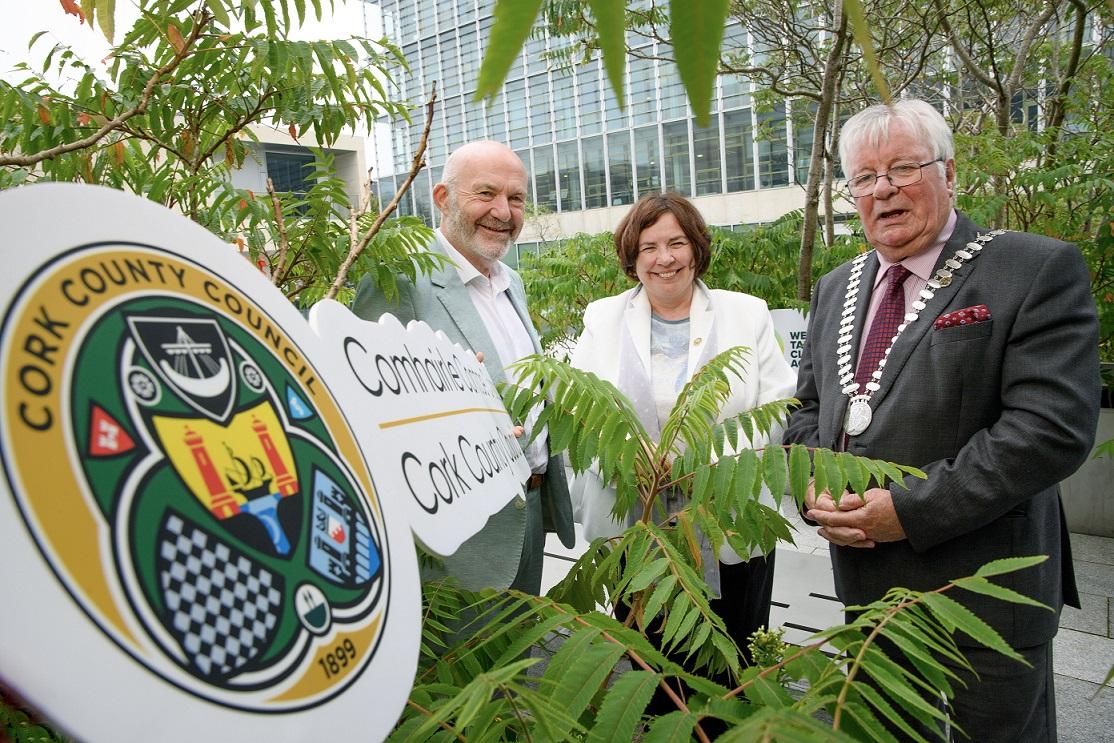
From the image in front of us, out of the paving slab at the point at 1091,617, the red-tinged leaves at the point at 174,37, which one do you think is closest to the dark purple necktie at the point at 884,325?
the red-tinged leaves at the point at 174,37

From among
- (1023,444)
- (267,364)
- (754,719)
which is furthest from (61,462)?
(1023,444)

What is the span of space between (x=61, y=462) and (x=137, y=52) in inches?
69.2

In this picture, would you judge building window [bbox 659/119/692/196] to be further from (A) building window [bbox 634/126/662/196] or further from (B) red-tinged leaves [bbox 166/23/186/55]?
(B) red-tinged leaves [bbox 166/23/186/55]

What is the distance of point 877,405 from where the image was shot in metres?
1.74

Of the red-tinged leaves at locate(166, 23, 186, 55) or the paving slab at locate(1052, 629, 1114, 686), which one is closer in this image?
the red-tinged leaves at locate(166, 23, 186, 55)

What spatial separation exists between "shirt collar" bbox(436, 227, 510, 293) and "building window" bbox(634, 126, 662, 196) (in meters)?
17.6

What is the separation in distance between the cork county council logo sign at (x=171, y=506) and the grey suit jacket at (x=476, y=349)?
84 centimetres

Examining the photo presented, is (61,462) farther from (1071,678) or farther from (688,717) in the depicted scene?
(1071,678)

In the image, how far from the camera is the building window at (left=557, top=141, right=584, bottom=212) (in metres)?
20.6

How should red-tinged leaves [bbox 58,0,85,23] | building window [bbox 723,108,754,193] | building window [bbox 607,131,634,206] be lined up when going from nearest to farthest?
red-tinged leaves [bbox 58,0,85,23]
building window [bbox 723,108,754,193]
building window [bbox 607,131,634,206]

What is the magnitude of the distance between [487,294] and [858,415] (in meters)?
1.14

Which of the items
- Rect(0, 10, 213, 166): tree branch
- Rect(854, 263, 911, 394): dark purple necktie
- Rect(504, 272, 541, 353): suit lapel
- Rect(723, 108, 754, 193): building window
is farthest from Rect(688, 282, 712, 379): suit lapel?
Rect(723, 108, 754, 193): building window

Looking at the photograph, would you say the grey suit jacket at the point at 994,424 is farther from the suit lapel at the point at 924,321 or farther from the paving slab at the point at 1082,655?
the paving slab at the point at 1082,655

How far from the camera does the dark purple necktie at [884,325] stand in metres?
1.79
